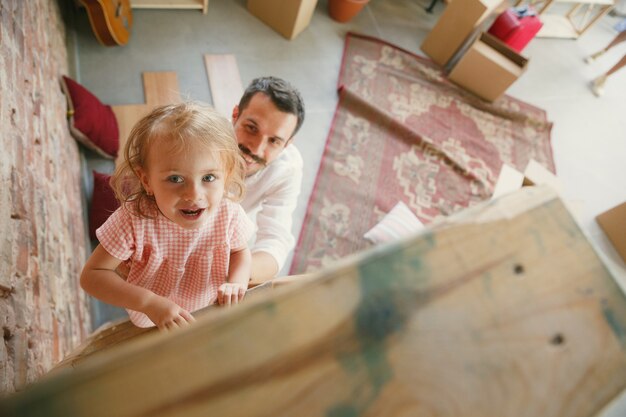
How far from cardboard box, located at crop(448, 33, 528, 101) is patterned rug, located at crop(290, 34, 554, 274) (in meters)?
0.12

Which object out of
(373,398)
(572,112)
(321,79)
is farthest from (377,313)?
Answer: (572,112)

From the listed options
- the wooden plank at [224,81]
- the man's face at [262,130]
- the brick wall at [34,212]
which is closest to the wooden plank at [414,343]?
the brick wall at [34,212]

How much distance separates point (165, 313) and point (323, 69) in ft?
8.65

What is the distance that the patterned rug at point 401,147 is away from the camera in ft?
8.00

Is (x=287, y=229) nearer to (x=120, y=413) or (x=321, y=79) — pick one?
(x=120, y=413)

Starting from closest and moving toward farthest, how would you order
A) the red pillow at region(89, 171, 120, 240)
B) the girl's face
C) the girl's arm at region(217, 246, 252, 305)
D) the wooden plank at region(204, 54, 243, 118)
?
the girl's face
the girl's arm at region(217, 246, 252, 305)
the red pillow at region(89, 171, 120, 240)
the wooden plank at region(204, 54, 243, 118)

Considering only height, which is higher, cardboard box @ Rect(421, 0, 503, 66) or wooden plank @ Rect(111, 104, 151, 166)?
cardboard box @ Rect(421, 0, 503, 66)

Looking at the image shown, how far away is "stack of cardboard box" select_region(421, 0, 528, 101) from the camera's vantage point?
2.96 m

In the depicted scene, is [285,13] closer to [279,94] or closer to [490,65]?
[490,65]

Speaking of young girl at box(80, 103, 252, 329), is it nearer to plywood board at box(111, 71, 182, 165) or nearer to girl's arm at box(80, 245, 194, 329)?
girl's arm at box(80, 245, 194, 329)

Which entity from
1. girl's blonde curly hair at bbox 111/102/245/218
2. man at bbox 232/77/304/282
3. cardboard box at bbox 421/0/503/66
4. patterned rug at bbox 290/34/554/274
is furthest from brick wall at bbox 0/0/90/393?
cardboard box at bbox 421/0/503/66

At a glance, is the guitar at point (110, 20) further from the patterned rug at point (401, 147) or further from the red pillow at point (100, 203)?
the patterned rug at point (401, 147)

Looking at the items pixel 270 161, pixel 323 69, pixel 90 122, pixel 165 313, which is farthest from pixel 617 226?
pixel 90 122

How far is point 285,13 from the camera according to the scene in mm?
2930
